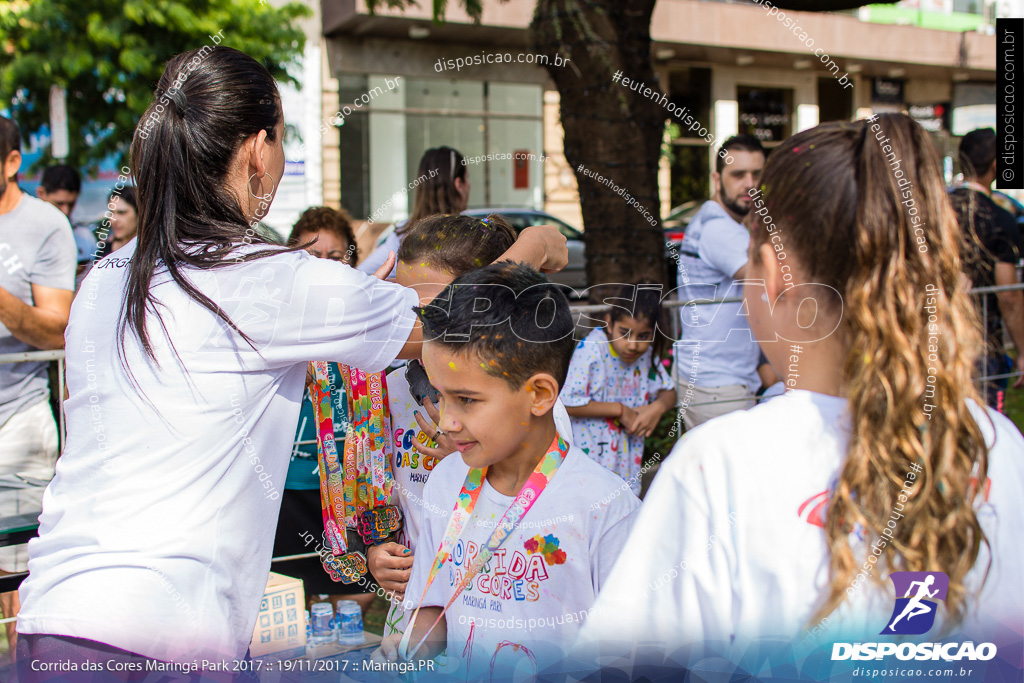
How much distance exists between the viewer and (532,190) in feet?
55.7

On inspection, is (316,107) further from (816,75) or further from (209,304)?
(209,304)

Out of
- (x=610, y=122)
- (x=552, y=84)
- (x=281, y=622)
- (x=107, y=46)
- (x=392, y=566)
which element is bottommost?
(x=281, y=622)

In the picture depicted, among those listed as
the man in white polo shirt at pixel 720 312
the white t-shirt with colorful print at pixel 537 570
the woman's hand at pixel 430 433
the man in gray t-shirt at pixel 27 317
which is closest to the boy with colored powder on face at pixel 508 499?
the white t-shirt with colorful print at pixel 537 570

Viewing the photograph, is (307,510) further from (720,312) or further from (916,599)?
(916,599)

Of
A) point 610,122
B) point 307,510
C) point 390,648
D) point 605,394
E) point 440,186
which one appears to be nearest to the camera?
point 390,648

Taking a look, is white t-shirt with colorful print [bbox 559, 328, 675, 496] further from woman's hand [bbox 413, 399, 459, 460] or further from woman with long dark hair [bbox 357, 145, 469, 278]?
woman's hand [bbox 413, 399, 459, 460]

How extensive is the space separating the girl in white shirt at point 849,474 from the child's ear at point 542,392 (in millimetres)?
624

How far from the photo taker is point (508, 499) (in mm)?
1835

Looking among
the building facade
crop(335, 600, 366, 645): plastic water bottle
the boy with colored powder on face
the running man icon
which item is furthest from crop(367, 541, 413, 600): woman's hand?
the building facade

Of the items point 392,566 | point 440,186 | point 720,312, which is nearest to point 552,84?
point 440,186

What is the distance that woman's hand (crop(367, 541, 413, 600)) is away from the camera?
203cm

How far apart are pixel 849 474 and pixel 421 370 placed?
123 centimetres

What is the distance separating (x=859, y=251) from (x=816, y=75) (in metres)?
21.6

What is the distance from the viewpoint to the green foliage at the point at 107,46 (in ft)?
31.6
